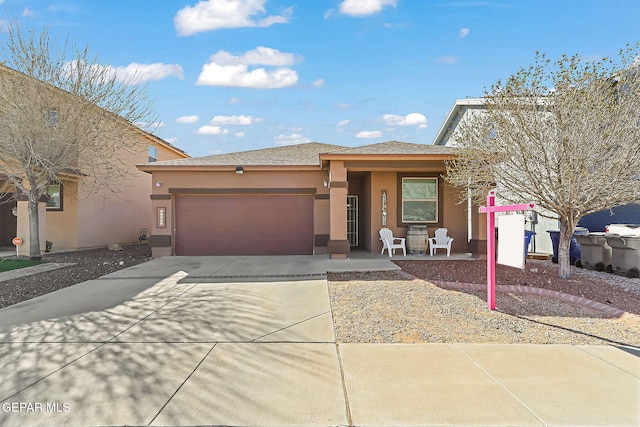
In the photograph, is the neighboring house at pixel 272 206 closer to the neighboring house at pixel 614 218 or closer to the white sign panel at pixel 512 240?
the neighboring house at pixel 614 218

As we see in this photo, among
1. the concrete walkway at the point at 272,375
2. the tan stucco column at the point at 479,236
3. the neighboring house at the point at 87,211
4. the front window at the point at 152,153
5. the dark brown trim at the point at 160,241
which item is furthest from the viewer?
the front window at the point at 152,153

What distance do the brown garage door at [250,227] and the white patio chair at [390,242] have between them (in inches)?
96.2

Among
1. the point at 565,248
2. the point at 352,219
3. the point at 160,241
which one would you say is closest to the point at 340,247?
the point at 352,219

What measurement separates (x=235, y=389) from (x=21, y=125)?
11123 mm

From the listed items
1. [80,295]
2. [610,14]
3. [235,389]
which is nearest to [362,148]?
[610,14]

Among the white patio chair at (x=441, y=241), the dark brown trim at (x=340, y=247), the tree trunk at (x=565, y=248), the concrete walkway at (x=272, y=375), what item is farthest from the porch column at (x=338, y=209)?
the tree trunk at (x=565, y=248)

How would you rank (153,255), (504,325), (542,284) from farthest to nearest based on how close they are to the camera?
1. (153,255)
2. (542,284)
3. (504,325)

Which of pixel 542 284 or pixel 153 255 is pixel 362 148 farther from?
pixel 153 255

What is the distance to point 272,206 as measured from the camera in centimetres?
1262

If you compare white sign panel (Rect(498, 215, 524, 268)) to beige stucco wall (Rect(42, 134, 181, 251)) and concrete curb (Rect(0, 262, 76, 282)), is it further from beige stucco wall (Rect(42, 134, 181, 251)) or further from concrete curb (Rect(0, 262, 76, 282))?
beige stucco wall (Rect(42, 134, 181, 251))

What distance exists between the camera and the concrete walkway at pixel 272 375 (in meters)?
3.06

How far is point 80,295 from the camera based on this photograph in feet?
23.4

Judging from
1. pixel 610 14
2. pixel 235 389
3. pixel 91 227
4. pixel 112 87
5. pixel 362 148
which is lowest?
pixel 235 389

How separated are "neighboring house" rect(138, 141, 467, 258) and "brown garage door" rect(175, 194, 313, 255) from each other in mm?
34
